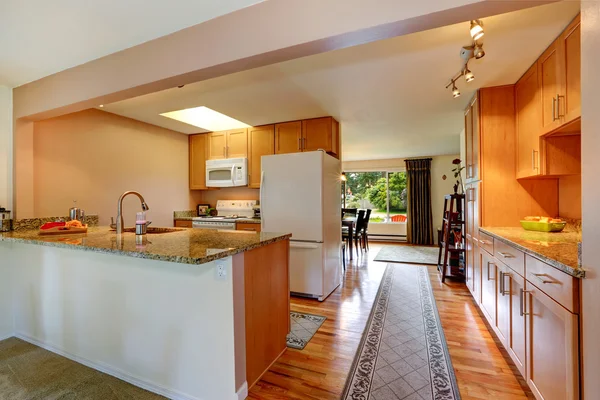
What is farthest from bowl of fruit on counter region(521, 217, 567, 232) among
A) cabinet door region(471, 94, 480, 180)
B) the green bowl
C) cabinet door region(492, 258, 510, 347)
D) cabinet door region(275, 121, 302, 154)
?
cabinet door region(275, 121, 302, 154)

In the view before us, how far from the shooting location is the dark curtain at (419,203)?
6984mm

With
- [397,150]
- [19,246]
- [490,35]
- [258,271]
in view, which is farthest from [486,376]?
[397,150]

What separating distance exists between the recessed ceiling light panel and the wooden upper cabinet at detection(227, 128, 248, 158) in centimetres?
9

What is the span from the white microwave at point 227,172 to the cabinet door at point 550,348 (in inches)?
137

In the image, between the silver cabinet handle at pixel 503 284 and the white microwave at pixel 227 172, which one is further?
the white microwave at pixel 227 172

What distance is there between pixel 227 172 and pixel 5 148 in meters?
2.36

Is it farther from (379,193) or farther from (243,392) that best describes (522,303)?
(379,193)

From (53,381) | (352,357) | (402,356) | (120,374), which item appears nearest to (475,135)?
(402,356)

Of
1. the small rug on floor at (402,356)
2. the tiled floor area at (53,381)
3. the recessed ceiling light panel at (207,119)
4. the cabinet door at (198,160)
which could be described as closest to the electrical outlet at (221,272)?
the tiled floor area at (53,381)

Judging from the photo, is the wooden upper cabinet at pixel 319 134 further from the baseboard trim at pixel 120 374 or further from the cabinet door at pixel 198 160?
the baseboard trim at pixel 120 374

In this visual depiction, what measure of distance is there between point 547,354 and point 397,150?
5.29 m

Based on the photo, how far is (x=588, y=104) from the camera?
112cm

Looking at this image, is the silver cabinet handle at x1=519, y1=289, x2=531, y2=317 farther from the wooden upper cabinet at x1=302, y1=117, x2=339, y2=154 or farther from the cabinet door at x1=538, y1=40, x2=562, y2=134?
the wooden upper cabinet at x1=302, y1=117, x2=339, y2=154

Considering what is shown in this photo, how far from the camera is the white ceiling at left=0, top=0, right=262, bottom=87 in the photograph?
1509mm
